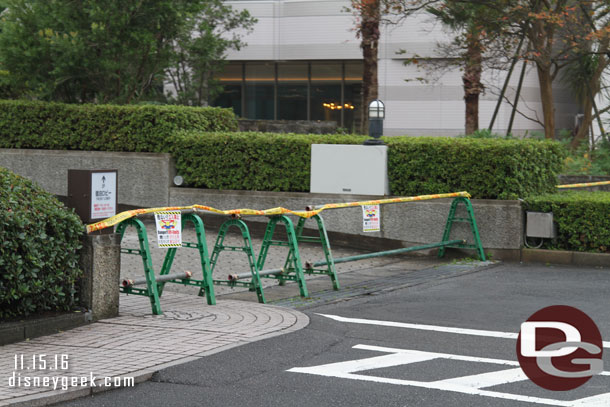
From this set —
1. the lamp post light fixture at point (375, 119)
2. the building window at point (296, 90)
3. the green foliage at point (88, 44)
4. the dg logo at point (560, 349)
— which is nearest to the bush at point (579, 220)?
the lamp post light fixture at point (375, 119)

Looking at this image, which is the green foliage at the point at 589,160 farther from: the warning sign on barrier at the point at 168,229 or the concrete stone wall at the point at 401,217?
the warning sign on barrier at the point at 168,229

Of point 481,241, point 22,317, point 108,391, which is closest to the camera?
point 108,391

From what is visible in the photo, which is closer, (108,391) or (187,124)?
(108,391)

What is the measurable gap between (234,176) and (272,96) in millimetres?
22342

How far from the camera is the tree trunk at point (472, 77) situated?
2201 cm

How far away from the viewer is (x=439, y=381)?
6836 millimetres

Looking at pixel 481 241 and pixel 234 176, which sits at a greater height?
pixel 234 176

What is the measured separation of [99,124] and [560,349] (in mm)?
12403

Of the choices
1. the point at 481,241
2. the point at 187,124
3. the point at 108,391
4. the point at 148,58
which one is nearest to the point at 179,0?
the point at 148,58

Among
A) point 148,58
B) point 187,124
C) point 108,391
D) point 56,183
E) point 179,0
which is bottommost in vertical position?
point 108,391

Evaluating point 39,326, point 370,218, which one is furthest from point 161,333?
point 370,218

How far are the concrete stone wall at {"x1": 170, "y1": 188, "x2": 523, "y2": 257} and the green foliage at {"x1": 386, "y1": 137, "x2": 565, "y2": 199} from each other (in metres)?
0.27

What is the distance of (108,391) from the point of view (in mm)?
6531

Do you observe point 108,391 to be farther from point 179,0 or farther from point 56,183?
A: point 179,0
